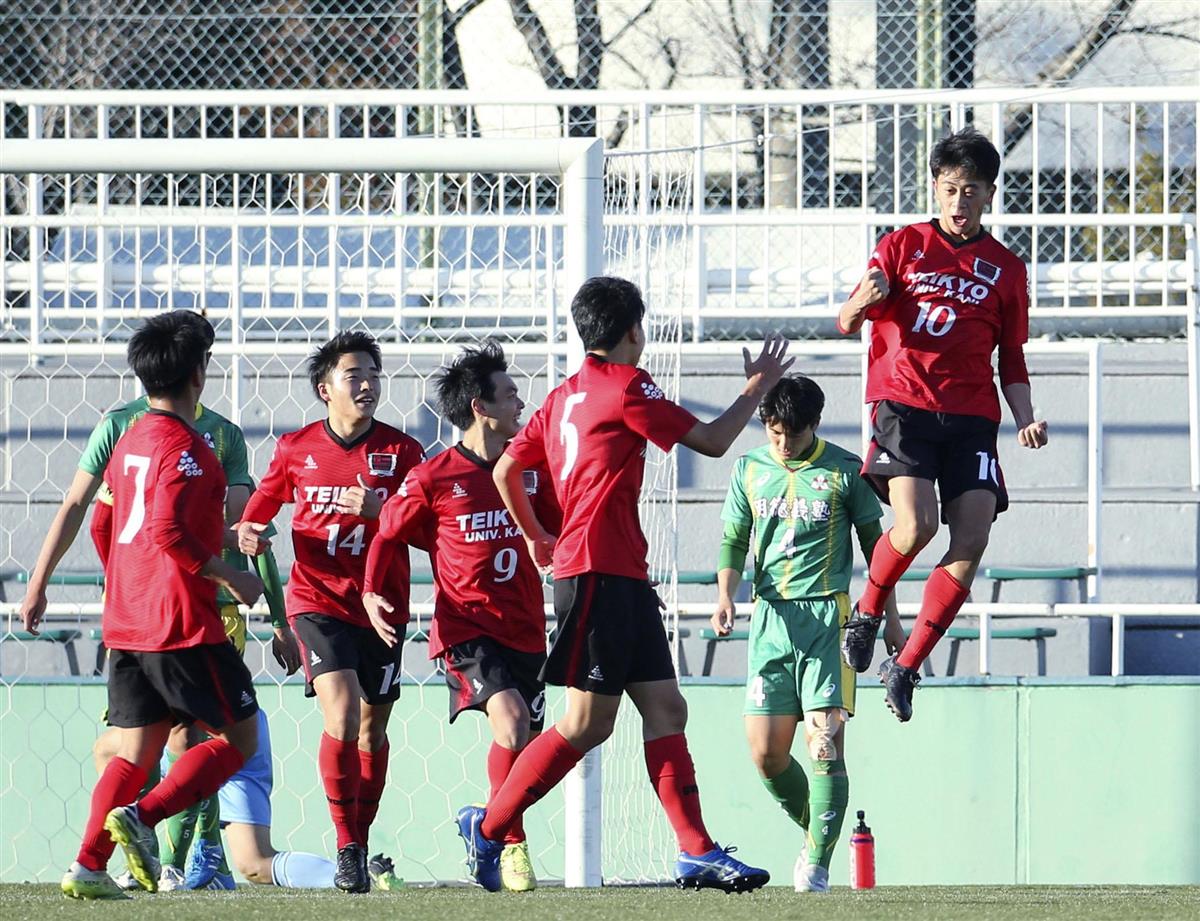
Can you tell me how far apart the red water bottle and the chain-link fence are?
16.9 feet

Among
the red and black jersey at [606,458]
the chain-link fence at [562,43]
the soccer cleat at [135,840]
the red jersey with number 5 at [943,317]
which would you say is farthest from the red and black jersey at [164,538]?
the chain-link fence at [562,43]

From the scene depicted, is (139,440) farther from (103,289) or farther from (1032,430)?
(103,289)

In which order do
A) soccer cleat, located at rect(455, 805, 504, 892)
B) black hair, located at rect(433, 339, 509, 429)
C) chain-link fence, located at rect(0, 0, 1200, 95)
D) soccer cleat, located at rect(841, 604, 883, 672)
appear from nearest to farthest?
1. soccer cleat, located at rect(455, 805, 504, 892)
2. soccer cleat, located at rect(841, 604, 883, 672)
3. black hair, located at rect(433, 339, 509, 429)
4. chain-link fence, located at rect(0, 0, 1200, 95)

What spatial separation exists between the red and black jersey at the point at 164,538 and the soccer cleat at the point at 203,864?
64.3 inches

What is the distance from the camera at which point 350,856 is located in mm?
5922

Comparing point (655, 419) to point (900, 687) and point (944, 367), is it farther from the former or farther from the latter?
point (900, 687)

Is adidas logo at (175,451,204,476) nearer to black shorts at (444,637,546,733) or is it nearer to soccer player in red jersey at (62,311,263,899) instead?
soccer player in red jersey at (62,311,263,899)

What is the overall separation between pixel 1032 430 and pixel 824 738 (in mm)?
1442

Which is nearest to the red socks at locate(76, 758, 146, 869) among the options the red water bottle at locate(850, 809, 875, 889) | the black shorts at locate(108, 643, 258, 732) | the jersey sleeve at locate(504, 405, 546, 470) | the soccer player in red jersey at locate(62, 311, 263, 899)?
the soccer player in red jersey at locate(62, 311, 263, 899)

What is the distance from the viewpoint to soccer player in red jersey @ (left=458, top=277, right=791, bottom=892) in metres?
5.10

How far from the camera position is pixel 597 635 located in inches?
201

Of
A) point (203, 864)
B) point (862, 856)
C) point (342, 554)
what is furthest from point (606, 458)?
point (862, 856)

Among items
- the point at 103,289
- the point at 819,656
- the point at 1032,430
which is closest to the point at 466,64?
the point at 103,289

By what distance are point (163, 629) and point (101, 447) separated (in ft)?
3.68
